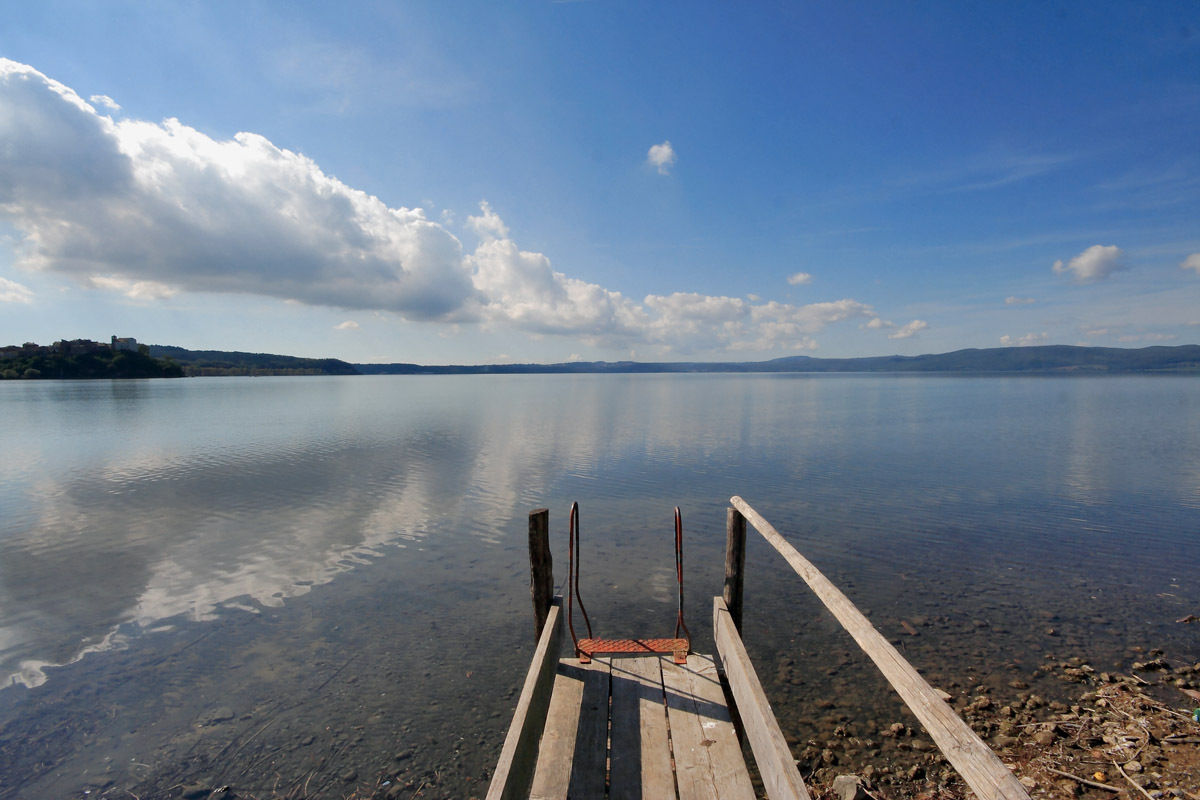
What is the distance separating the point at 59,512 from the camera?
19.4 m

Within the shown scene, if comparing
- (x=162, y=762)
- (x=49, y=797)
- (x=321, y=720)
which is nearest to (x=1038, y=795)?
(x=321, y=720)

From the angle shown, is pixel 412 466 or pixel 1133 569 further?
pixel 412 466

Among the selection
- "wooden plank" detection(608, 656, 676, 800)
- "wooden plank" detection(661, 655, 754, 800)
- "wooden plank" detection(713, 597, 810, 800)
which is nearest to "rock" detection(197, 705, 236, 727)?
"wooden plank" detection(608, 656, 676, 800)

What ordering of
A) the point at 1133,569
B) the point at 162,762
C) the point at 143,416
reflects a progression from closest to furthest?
the point at 162,762, the point at 1133,569, the point at 143,416

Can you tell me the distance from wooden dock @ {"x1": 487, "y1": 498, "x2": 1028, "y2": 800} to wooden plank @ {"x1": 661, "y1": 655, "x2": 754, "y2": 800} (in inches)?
0.5

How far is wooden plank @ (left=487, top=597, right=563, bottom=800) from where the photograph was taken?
3.50 meters

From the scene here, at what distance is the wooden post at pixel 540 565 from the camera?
7.40 meters

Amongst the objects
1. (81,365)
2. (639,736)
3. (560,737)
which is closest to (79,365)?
(81,365)

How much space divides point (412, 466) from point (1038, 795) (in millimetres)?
25302

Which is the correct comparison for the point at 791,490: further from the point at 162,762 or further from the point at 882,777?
the point at 162,762

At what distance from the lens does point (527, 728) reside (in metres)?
4.26

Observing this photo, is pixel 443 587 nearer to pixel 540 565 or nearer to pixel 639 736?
pixel 540 565

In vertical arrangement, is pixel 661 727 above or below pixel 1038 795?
above

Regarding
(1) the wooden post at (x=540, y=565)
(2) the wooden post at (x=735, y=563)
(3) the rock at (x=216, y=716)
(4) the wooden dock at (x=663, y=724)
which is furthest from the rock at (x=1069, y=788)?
(3) the rock at (x=216, y=716)
